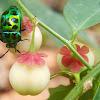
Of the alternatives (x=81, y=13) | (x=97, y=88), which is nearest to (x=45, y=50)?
(x=81, y=13)

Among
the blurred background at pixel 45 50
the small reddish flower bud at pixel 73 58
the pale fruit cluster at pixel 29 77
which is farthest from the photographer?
the blurred background at pixel 45 50

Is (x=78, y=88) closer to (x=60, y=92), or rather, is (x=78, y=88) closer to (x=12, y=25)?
(x=60, y=92)

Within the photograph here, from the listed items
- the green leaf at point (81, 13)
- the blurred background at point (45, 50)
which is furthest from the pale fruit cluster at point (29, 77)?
the blurred background at point (45, 50)

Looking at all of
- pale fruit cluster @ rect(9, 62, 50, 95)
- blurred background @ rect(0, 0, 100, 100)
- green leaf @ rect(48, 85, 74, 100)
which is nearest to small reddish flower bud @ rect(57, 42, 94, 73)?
green leaf @ rect(48, 85, 74, 100)

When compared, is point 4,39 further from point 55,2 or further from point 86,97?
point 55,2

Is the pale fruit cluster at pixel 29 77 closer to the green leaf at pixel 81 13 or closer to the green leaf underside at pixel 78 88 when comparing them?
the green leaf underside at pixel 78 88

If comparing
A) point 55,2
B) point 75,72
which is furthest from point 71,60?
point 55,2

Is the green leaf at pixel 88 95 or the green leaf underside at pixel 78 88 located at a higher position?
the green leaf underside at pixel 78 88

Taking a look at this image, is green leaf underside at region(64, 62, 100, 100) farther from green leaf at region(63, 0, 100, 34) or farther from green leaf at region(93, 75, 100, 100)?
green leaf at region(63, 0, 100, 34)

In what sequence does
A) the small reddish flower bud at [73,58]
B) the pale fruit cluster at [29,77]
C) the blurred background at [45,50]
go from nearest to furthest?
the pale fruit cluster at [29,77], the small reddish flower bud at [73,58], the blurred background at [45,50]
